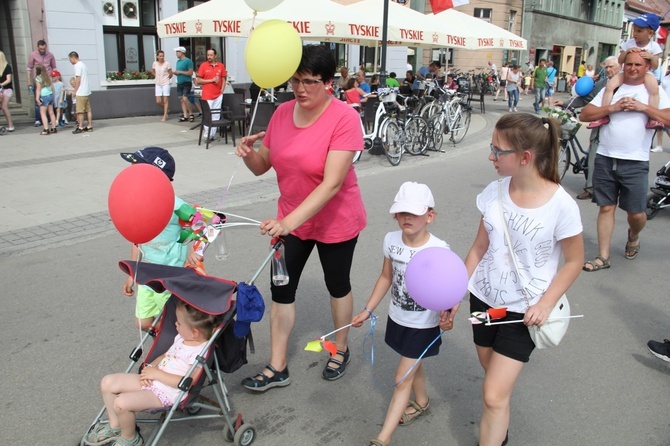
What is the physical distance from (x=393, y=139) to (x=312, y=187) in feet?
24.7

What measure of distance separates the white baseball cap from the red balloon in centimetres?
104

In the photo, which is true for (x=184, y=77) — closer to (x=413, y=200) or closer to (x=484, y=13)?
(x=413, y=200)

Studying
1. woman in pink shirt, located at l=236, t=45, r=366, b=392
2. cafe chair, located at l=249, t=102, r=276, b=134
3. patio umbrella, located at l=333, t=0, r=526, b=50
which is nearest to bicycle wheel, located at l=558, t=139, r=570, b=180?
patio umbrella, located at l=333, t=0, r=526, b=50

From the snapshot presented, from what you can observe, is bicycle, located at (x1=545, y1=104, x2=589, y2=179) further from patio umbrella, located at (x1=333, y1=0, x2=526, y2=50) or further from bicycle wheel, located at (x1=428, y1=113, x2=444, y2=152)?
patio umbrella, located at (x1=333, y1=0, x2=526, y2=50)

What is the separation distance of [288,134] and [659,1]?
45.2 meters

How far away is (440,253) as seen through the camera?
7.90 feet

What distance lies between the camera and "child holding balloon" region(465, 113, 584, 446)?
2.42 m

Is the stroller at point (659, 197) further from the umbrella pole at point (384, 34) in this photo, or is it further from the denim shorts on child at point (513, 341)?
the denim shorts on child at point (513, 341)

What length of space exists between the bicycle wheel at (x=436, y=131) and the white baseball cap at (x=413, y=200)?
360 inches

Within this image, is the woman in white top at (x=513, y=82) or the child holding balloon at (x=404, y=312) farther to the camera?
the woman in white top at (x=513, y=82)

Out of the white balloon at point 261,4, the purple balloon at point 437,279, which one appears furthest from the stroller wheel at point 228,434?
the white balloon at point 261,4

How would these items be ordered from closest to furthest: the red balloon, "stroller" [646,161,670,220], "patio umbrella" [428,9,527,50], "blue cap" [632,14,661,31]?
the red balloon, "blue cap" [632,14,661,31], "stroller" [646,161,670,220], "patio umbrella" [428,9,527,50]

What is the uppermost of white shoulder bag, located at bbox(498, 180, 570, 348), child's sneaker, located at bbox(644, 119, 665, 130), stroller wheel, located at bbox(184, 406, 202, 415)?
child's sneaker, located at bbox(644, 119, 665, 130)

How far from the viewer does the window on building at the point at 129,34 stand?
49.5 feet
